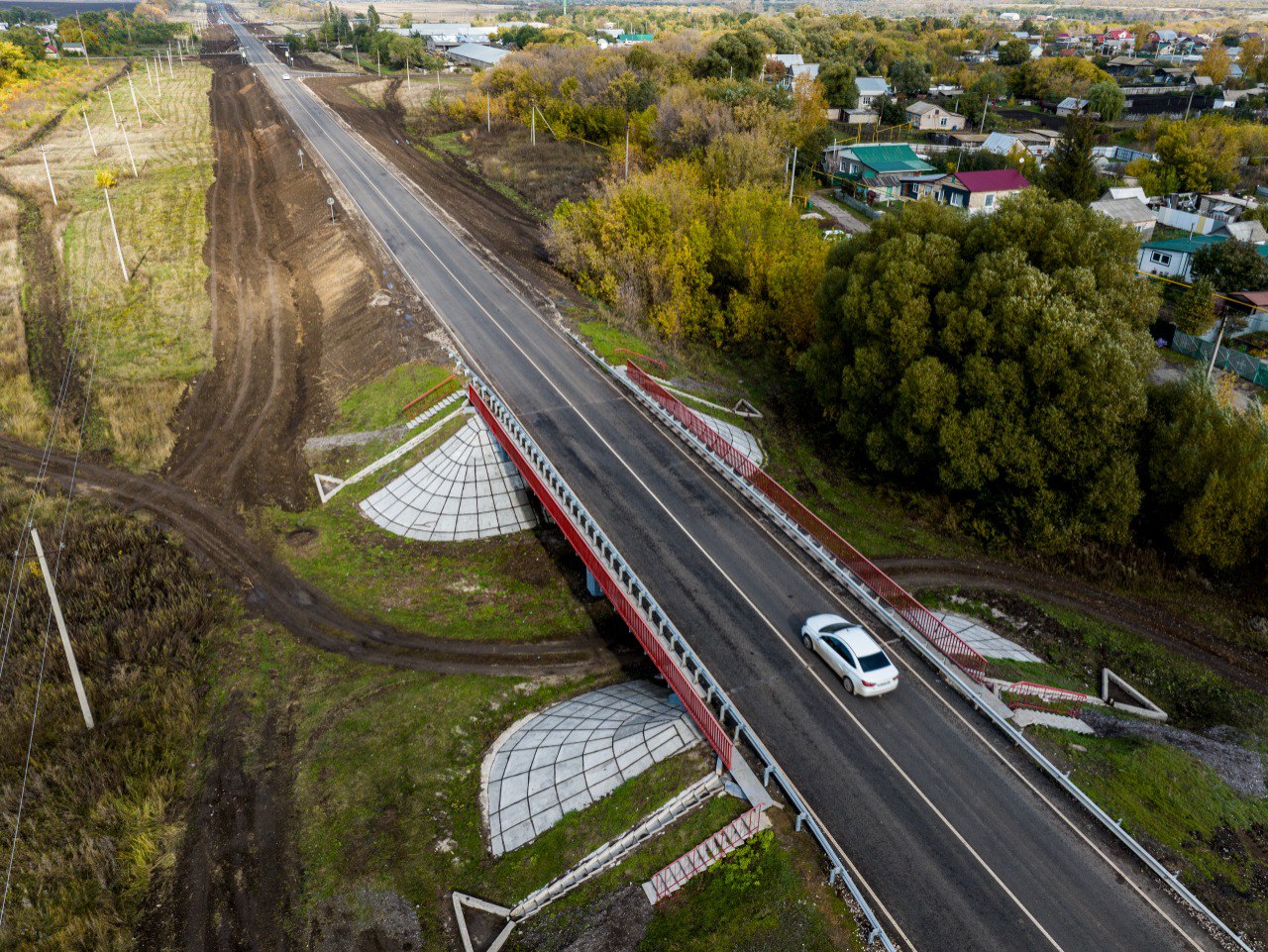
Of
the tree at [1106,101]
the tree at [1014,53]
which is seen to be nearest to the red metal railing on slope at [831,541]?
the tree at [1106,101]

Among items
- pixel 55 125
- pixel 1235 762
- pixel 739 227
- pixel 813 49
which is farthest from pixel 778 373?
pixel 813 49

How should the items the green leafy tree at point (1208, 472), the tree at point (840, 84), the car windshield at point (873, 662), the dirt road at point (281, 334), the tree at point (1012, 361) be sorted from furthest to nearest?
1. the tree at point (840, 84)
2. the dirt road at point (281, 334)
3. the tree at point (1012, 361)
4. the green leafy tree at point (1208, 472)
5. the car windshield at point (873, 662)

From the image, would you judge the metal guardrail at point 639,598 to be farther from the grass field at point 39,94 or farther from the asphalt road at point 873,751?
the grass field at point 39,94

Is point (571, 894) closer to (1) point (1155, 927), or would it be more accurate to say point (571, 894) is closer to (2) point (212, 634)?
(1) point (1155, 927)

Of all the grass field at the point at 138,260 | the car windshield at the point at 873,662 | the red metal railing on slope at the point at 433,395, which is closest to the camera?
the car windshield at the point at 873,662

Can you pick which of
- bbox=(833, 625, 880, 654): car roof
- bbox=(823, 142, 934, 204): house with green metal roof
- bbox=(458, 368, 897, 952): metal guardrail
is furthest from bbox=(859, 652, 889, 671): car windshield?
bbox=(823, 142, 934, 204): house with green metal roof

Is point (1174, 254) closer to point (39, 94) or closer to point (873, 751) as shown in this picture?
point (873, 751)

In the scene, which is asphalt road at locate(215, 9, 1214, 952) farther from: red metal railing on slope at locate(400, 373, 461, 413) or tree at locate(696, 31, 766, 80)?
→ tree at locate(696, 31, 766, 80)
